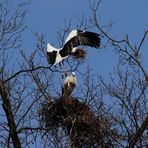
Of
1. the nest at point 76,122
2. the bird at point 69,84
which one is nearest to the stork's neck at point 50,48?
the bird at point 69,84

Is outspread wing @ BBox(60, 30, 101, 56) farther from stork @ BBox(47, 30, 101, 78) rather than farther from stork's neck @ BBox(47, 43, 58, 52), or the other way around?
stork's neck @ BBox(47, 43, 58, 52)

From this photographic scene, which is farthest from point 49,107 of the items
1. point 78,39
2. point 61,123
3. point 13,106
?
point 78,39

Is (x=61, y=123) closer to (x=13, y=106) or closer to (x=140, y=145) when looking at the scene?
(x=13, y=106)

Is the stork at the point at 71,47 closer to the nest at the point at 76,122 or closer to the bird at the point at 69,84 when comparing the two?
the bird at the point at 69,84

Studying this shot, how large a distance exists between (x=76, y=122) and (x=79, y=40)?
281 cm

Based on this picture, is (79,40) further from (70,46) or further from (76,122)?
(76,122)

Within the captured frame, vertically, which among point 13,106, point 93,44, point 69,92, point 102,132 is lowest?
point 102,132

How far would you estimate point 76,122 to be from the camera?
12.6 m

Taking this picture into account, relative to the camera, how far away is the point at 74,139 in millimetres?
11352

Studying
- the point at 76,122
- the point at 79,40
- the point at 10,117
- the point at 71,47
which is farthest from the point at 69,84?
the point at 10,117

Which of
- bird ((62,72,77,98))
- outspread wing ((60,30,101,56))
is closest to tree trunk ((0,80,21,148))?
bird ((62,72,77,98))

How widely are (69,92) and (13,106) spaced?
8.55 feet

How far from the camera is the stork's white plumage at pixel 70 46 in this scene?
561 inches

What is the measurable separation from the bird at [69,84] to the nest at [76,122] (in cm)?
63
